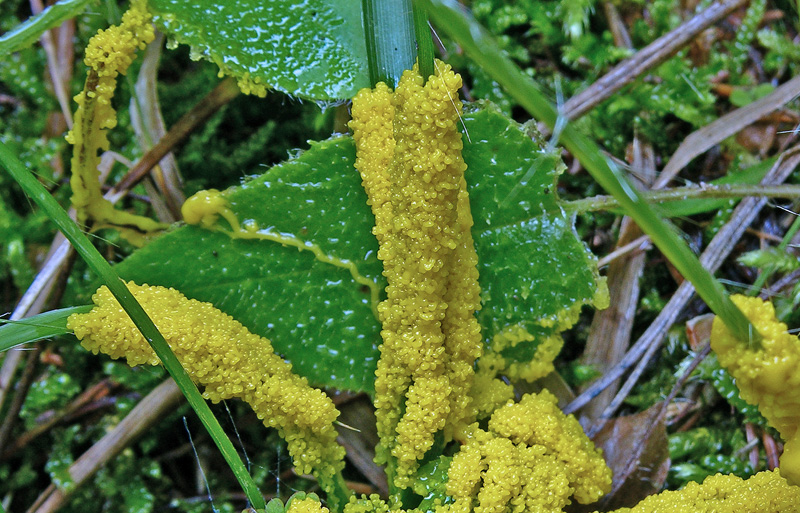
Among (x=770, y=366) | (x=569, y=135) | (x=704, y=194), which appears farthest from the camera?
(x=704, y=194)

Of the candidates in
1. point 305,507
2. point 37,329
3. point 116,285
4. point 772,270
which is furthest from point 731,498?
point 37,329

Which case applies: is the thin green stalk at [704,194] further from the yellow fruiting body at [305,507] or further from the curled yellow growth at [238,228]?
the yellow fruiting body at [305,507]

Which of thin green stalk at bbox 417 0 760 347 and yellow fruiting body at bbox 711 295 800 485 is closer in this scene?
thin green stalk at bbox 417 0 760 347

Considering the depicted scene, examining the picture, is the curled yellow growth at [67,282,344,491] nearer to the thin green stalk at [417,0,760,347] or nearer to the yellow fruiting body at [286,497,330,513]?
the yellow fruiting body at [286,497,330,513]

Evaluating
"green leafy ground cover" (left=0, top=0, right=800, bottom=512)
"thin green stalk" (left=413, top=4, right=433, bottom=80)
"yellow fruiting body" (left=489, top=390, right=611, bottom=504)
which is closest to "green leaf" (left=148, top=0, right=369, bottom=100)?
"green leafy ground cover" (left=0, top=0, right=800, bottom=512)

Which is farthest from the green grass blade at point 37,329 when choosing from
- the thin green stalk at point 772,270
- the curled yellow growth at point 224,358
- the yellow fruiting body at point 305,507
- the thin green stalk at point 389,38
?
the thin green stalk at point 772,270

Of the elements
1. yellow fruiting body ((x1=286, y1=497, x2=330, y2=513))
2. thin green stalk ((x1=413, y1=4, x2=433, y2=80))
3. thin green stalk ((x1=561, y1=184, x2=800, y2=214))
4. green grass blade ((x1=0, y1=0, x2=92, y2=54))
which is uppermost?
green grass blade ((x1=0, y1=0, x2=92, y2=54))

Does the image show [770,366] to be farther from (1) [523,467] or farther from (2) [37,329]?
(2) [37,329]
